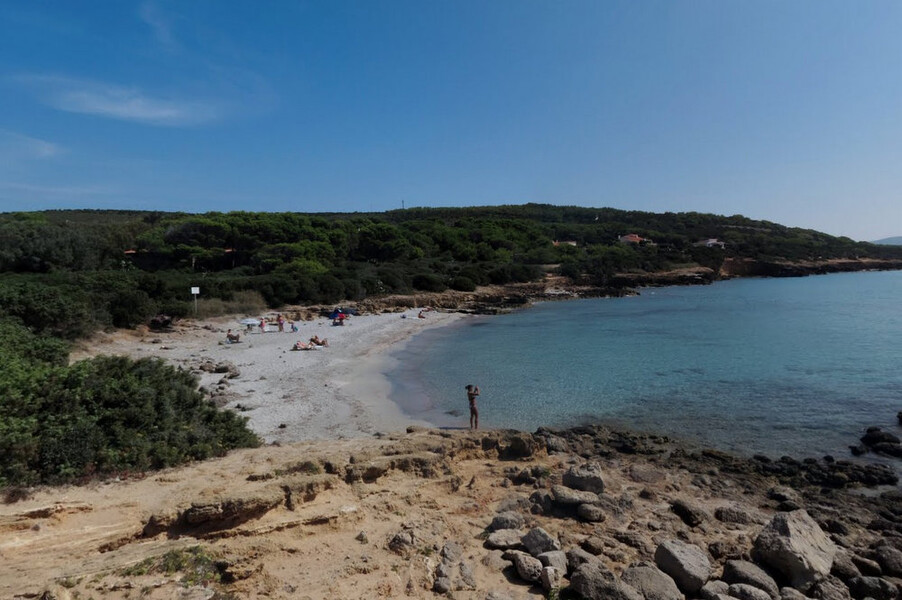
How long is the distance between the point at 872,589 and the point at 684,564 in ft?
8.05

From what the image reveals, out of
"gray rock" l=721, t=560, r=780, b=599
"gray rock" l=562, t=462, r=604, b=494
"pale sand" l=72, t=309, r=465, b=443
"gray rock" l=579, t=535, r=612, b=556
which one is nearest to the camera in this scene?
"gray rock" l=721, t=560, r=780, b=599

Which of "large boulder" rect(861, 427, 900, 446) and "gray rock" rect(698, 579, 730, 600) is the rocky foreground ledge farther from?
"large boulder" rect(861, 427, 900, 446)

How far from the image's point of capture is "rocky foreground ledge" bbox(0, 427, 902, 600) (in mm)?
5453

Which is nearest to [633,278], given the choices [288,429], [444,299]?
[444,299]

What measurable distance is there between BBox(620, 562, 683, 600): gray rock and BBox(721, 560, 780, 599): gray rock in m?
0.71

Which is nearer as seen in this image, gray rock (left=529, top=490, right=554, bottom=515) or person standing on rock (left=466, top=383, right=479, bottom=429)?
gray rock (left=529, top=490, right=554, bottom=515)

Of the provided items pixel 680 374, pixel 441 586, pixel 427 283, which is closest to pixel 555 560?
pixel 441 586

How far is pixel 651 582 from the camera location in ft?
19.0

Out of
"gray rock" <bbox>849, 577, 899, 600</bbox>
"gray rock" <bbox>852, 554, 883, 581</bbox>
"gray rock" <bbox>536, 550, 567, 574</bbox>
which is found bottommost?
"gray rock" <bbox>852, 554, 883, 581</bbox>

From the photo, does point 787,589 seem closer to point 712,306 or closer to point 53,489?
point 53,489

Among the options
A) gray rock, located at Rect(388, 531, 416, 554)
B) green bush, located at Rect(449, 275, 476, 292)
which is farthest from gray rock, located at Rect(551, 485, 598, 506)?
green bush, located at Rect(449, 275, 476, 292)

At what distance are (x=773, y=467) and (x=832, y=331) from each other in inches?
1012

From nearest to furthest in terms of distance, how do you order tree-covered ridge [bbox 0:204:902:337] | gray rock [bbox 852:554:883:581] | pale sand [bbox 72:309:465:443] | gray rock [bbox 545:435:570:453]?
gray rock [bbox 852:554:883:581], gray rock [bbox 545:435:570:453], pale sand [bbox 72:309:465:443], tree-covered ridge [bbox 0:204:902:337]

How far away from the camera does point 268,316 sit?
31.0 metres
